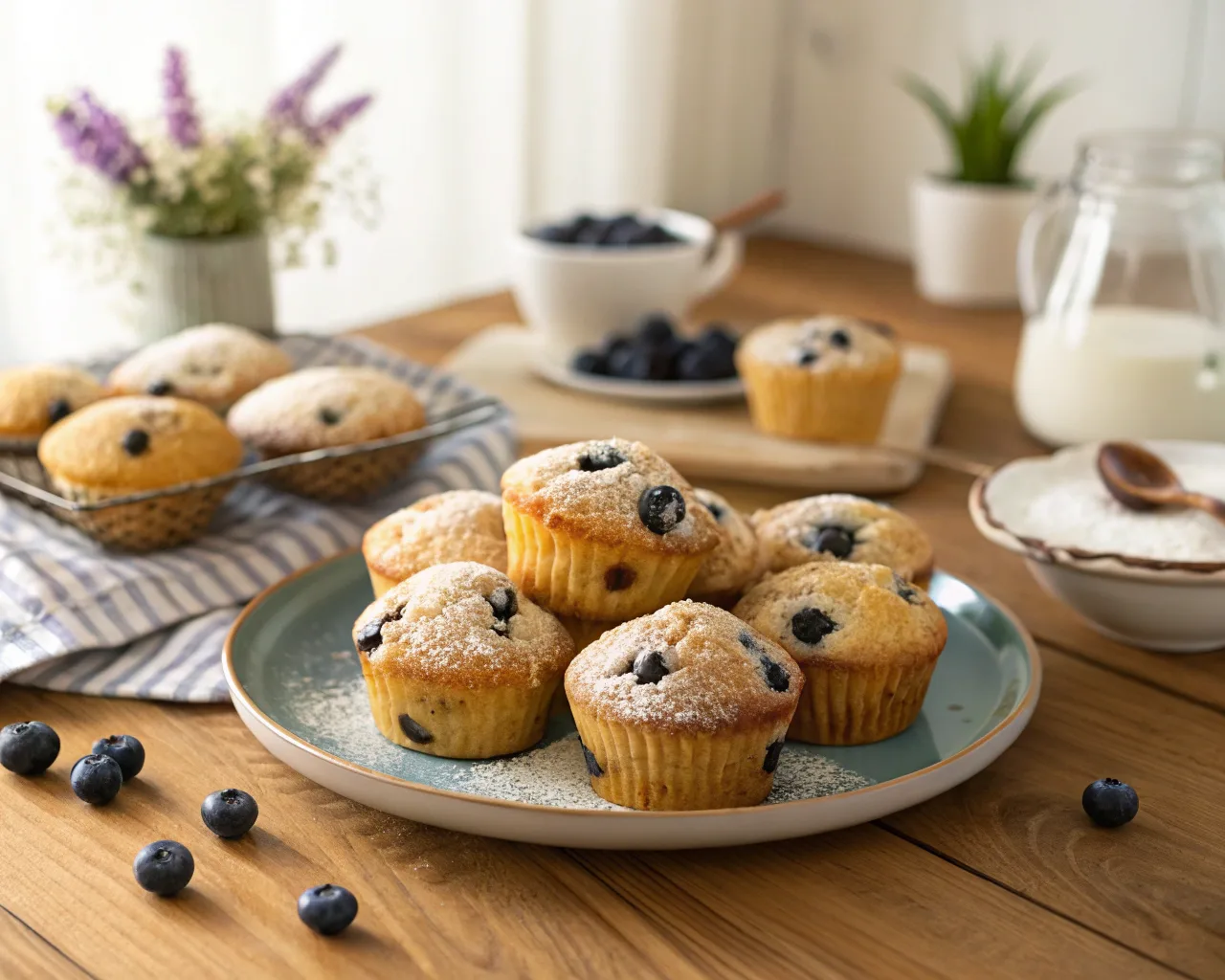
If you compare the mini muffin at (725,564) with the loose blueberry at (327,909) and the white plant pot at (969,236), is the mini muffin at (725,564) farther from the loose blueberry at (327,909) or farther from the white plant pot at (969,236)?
the white plant pot at (969,236)

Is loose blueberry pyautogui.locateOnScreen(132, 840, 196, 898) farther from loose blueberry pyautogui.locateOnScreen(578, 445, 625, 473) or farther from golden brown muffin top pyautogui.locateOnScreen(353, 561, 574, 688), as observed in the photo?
loose blueberry pyautogui.locateOnScreen(578, 445, 625, 473)

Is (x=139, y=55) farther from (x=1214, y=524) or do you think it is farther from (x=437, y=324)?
(x=1214, y=524)

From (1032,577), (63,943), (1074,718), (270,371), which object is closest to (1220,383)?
(1032,577)

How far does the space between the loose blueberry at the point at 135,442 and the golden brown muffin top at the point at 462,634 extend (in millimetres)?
373

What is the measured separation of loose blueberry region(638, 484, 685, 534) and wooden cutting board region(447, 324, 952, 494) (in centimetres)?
61

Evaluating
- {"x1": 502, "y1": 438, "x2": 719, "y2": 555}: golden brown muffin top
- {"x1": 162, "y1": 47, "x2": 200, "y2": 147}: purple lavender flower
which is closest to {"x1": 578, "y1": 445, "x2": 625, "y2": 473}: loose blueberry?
{"x1": 502, "y1": 438, "x2": 719, "y2": 555}: golden brown muffin top

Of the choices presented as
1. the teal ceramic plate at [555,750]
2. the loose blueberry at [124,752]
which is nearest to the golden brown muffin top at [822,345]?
the teal ceramic plate at [555,750]

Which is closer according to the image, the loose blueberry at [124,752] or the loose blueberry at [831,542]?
the loose blueberry at [124,752]

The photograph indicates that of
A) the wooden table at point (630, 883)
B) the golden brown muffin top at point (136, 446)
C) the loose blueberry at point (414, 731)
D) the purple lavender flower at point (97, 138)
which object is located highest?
the purple lavender flower at point (97, 138)

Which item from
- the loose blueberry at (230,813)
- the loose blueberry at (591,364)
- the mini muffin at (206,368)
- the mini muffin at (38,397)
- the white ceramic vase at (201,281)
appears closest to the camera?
the loose blueberry at (230,813)

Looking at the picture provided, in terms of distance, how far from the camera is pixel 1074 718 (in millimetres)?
1132

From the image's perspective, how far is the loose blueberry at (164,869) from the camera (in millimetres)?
864

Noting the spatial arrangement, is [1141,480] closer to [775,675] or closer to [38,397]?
[775,675]

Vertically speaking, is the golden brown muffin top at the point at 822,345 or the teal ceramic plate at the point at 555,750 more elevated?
the golden brown muffin top at the point at 822,345
